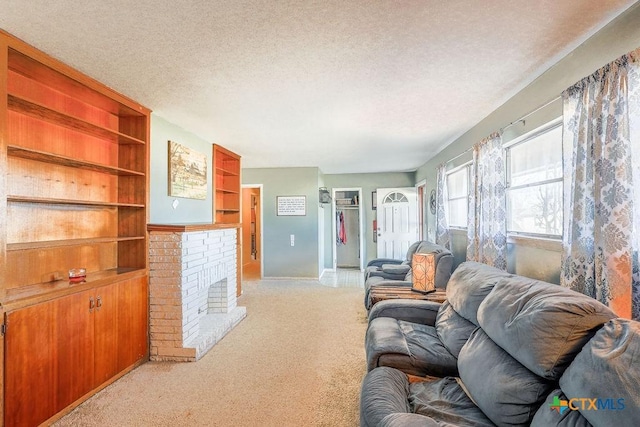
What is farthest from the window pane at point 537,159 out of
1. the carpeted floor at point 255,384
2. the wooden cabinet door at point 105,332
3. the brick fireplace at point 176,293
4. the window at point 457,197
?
the wooden cabinet door at point 105,332

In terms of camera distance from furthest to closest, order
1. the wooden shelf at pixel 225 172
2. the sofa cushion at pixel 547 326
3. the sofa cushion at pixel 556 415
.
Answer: the wooden shelf at pixel 225 172 → the sofa cushion at pixel 547 326 → the sofa cushion at pixel 556 415

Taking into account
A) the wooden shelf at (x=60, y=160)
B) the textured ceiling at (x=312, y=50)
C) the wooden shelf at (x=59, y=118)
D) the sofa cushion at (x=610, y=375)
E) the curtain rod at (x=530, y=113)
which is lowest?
the sofa cushion at (x=610, y=375)

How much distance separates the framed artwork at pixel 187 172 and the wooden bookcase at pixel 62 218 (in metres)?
0.49

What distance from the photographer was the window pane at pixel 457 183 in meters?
4.28

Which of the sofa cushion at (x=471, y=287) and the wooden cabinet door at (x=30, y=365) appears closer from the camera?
the wooden cabinet door at (x=30, y=365)

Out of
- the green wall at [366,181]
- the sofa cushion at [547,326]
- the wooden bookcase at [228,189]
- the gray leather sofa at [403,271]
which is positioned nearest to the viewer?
the sofa cushion at [547,326]

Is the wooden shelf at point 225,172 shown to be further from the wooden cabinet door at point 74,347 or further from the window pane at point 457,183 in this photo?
the window pane at point 457,183

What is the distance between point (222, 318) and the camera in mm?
3621

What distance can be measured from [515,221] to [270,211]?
179 inches

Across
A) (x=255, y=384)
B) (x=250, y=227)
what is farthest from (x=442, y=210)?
(x=250, y=227)

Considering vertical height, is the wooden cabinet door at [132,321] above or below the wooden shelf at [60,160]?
below

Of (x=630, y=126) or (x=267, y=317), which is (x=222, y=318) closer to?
(x=267, y=317)

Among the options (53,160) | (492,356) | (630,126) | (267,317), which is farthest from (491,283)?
(53,160)

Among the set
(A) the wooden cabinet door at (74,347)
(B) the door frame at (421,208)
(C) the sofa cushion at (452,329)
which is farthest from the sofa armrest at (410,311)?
(B) the door frame at (421,208)
